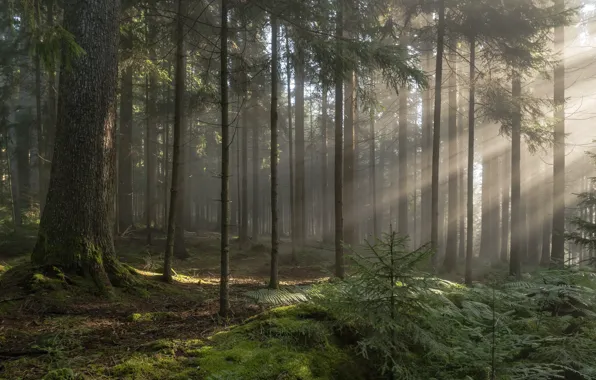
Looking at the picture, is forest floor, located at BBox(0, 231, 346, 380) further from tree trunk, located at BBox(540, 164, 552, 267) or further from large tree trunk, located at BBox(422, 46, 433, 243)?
tree trunk, located at BBox(540, 164, 552, 267)

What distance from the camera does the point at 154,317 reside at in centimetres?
562

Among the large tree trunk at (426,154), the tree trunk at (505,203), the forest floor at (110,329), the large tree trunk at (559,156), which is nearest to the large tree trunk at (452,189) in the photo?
the large tree trunk at (426,154)

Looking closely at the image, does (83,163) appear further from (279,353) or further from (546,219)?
(546,219)

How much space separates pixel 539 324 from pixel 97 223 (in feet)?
23.1

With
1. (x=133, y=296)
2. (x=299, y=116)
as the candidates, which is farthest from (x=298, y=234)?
(x=133, y=296)

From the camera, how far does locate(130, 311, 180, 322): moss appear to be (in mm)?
5430

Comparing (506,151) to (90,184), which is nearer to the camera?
(90,184)

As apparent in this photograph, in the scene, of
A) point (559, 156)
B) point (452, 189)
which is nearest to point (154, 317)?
point (559, 156)

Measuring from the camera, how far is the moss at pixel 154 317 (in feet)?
17.8

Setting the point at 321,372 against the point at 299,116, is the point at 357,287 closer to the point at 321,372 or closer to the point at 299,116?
the point at 321,372

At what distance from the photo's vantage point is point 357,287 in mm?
3750

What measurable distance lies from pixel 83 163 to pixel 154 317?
3.02m

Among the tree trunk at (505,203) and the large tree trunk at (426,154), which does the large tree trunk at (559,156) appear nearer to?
the large tree trunk at (426,154)

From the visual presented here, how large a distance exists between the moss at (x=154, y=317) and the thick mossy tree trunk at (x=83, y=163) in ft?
4.45
